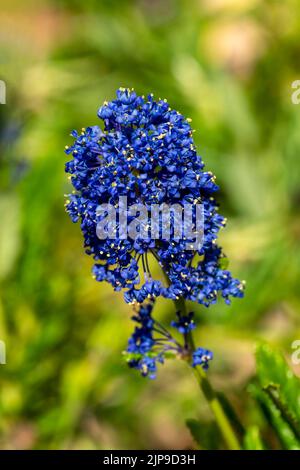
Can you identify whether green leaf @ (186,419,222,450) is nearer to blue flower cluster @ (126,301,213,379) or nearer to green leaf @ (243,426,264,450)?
green leaf @ (243,426,264,450)

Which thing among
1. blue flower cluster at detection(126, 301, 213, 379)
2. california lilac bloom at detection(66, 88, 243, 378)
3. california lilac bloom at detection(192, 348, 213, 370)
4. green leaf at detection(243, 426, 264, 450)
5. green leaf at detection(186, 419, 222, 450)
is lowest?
green leaf at detection(243, 426, 264, 450)

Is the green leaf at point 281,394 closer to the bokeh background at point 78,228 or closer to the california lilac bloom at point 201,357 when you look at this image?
the california lilac bloom at point 201,357

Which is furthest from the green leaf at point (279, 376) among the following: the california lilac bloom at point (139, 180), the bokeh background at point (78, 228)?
the bokeh background at point (78, 228)

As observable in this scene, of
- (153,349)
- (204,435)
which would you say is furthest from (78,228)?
(153,349)

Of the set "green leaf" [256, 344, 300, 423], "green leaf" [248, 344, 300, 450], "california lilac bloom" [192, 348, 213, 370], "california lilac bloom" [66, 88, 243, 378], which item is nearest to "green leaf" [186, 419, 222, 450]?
"green leaf" [248, 344, 300, 450]

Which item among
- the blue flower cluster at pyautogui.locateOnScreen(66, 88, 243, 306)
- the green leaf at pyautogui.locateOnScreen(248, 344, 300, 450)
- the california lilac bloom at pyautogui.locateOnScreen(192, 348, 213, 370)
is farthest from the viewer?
the green leaf at pyautogui.locateOnScreen(248, 344, 300, 450)
